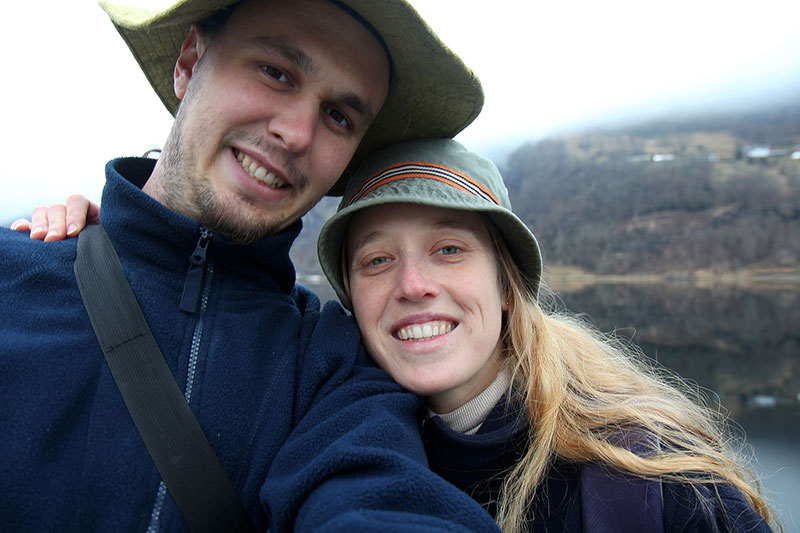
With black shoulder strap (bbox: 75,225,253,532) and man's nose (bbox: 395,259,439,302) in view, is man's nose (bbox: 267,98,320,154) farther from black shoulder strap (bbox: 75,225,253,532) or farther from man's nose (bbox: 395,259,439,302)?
black shoulder strap (bbox: 75,225,253,532)

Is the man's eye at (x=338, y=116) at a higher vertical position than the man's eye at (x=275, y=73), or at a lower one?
lower

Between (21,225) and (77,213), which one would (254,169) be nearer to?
(77,213)

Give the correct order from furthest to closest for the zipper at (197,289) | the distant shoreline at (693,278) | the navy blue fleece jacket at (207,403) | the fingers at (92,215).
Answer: the distant shoreline at (693,278) → the fingers at (92,215) → the zipper at (197,289) → the navy blue fleece jacket at (207,403)

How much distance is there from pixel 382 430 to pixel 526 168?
404 feet

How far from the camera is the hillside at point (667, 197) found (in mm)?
65250

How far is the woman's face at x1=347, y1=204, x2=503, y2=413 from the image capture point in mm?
1778

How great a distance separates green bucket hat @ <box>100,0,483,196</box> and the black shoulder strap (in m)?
1.15

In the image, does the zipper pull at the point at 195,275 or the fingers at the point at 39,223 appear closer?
the zipper pull at the point at 195,275

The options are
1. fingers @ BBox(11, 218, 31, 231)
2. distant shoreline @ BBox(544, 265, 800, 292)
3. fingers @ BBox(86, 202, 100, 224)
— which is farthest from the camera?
distant shoreline @ BBox(544, 265, 800, 292)

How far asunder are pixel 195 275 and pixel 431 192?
0.92 meters

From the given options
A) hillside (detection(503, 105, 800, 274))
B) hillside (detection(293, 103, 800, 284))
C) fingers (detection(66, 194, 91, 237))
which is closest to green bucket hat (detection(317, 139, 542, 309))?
fingers (detection(66, 194, 91, 237))

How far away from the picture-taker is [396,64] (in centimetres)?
203

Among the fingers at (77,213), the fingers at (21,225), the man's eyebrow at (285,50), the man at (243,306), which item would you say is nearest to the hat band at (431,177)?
the man at (243,306)

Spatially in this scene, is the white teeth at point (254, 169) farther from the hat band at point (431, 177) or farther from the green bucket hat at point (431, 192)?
the hat band at point (431, 177)
